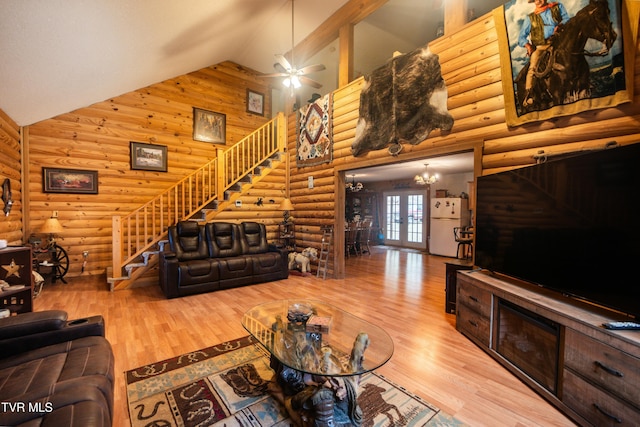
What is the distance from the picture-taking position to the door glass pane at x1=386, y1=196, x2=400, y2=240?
10227 mm

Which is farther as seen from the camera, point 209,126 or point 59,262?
point 209,126

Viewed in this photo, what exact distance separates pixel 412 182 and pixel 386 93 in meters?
5.70

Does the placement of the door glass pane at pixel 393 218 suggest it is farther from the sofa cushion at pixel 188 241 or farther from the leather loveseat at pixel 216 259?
the sofa cushion at pixel 188 241

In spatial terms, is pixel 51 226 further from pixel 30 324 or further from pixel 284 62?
pixel 284 62

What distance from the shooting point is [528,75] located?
2.78 metres

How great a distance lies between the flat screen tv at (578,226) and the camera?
1676 mm

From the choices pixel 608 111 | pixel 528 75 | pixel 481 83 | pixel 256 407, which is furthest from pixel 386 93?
pixel 256 407

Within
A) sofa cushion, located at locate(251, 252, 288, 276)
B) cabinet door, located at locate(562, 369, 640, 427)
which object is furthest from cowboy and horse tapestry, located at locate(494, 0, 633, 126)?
sofa cushion, located at locate(251, 252, 288, 276)

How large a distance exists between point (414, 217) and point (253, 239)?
6310 mm

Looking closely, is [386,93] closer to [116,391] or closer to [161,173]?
[116,391]

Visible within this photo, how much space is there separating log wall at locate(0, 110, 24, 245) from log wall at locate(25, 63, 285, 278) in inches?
9.2

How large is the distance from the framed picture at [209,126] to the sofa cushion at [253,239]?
2679 mm

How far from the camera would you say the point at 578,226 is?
1.96 m

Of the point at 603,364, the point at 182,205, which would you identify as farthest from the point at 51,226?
the point at 603,364
